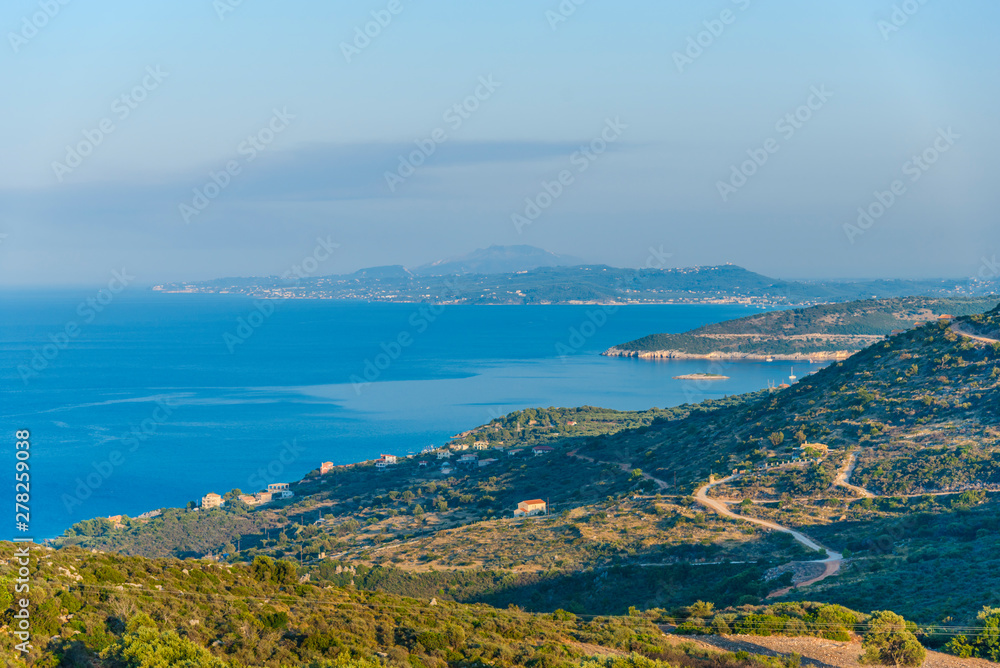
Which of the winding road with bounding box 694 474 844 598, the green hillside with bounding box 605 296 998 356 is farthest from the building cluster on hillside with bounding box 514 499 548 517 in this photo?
the green hillside with bounding box 605 296 998 356

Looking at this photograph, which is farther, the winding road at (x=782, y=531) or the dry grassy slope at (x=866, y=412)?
the dry grassy slope at (x=866, y=412)

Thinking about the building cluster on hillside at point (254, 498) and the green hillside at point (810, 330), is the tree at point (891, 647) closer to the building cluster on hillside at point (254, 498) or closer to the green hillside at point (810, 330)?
the building cluster on hillside at point (254, 498)

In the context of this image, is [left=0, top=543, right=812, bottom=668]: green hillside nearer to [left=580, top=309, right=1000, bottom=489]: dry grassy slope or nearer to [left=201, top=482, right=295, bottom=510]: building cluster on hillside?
[left=580, top=309, right=1000, bottom=489]: dry grassy slope

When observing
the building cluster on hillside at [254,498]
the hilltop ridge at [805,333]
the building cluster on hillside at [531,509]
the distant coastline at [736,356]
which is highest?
the hilltop ridge at [805,333]

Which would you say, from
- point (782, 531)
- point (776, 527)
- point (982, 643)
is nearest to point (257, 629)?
point (982, 643)

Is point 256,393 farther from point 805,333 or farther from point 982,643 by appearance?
point 982,643

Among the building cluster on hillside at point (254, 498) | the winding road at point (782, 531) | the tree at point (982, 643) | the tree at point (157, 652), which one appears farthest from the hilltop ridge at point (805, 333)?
the tree at point (157, 652)
